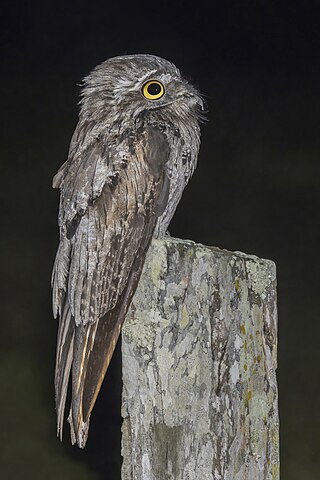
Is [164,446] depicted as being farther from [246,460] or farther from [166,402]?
[246,460]

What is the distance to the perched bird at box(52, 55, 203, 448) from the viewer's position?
214 cm

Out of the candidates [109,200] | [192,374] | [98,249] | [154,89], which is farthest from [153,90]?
[192,374]

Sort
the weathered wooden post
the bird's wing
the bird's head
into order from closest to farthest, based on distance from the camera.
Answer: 1. the weathered wooden post
2. the bird's wing
3. the bird's head

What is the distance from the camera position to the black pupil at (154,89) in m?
2.37

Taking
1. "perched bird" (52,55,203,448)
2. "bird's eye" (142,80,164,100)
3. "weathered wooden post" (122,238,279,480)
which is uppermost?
"bird's eye" (142,80,164,100)

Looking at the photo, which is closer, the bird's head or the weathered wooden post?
the weathered wooden post

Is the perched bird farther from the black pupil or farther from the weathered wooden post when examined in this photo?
the weathered wooden post

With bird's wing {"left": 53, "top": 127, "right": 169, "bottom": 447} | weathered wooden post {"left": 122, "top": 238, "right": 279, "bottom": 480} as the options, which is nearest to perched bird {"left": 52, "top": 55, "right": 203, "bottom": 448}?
bird's wing {"left": 53, "top": 127, "right": 169, "bottom": 447}

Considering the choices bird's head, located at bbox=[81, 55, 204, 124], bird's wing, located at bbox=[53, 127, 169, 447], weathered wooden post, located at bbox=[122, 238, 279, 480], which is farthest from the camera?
bird's head, located at bbox=[81, 55, 204, 124]

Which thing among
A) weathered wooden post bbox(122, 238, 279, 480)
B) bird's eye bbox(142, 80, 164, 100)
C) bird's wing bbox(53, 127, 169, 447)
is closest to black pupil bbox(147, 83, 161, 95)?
bird's eye bbox(142, 80, 164, 100)

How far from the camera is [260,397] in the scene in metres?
2.03

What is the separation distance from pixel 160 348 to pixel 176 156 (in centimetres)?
75

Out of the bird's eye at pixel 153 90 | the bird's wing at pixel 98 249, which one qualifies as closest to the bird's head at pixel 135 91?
the bird's eye at pixel 153 90

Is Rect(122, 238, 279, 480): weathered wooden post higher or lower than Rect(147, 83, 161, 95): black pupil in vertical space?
lower
